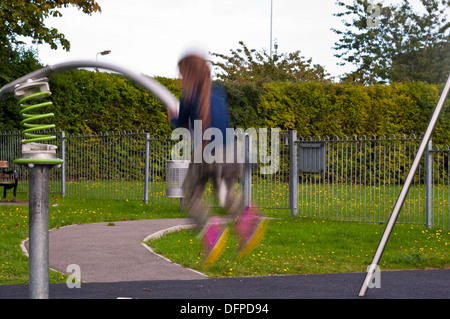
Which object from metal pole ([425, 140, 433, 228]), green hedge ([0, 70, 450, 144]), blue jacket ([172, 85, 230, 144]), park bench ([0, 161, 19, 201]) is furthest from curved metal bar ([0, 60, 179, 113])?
green hedge ([0, 70, 450, 144])

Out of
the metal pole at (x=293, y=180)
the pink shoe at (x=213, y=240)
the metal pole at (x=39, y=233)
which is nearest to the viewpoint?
the metal pole at (x=39, y=233)

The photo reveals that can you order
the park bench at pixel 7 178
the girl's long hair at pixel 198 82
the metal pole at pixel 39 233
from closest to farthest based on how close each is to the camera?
the girl's long hair at pixel 198 82 < the metal pole at pixel 39 233 < the park bench at pixel 7 178

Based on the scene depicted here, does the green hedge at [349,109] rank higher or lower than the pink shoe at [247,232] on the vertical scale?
higher

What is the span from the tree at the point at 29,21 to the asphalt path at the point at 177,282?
6.32m

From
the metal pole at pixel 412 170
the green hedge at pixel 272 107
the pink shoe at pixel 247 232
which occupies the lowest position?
the pink shoe at pixel 247 232

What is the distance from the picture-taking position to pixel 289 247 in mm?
10023

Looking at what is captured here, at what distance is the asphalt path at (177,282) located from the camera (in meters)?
6.75

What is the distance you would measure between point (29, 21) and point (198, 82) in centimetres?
1303

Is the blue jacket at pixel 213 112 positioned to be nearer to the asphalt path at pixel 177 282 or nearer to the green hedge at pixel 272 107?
the asphalt path at pixel 177 282

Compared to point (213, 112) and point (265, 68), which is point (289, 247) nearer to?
point (213, 112)

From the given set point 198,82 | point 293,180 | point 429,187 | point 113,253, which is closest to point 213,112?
point 198,82

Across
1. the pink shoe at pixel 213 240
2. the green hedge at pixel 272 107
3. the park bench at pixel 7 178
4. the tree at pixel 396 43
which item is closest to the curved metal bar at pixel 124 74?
the pink shoe at pixel 213 240
